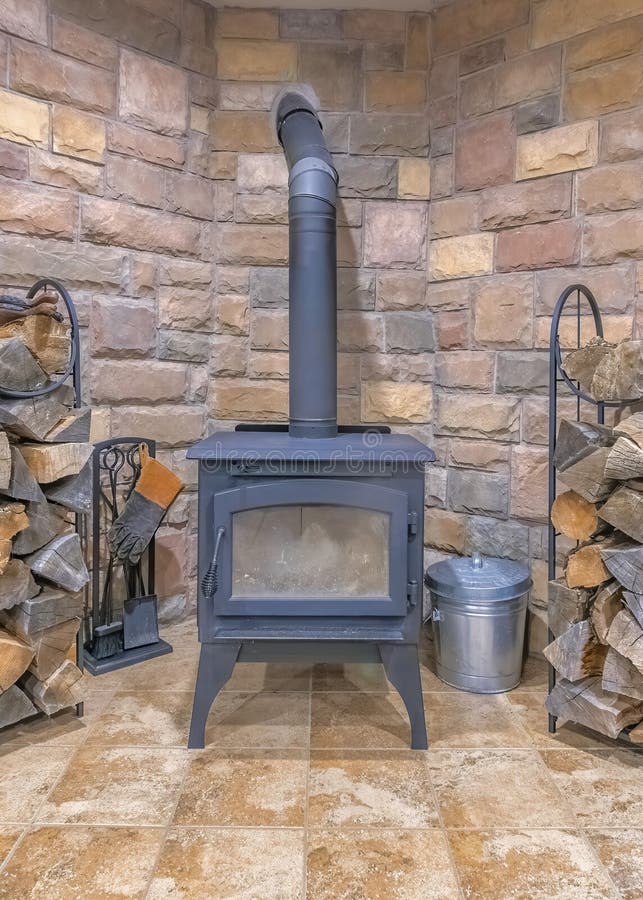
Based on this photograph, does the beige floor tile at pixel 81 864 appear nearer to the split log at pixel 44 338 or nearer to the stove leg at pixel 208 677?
the stove leg at pixel 208 677

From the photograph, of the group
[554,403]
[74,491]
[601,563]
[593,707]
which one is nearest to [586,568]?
[601,563]

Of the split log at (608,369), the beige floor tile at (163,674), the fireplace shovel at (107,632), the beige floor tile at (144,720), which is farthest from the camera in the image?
the fireplace shovel at (107,632)

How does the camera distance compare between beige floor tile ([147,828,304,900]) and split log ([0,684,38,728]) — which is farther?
split log ([0,684,38,728])

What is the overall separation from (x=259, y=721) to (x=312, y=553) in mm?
544

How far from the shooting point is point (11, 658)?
1.72m

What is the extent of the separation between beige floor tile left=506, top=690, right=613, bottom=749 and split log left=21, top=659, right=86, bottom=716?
1297mm

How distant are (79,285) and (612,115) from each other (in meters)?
1.86

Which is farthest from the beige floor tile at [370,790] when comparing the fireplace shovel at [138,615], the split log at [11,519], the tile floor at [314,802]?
the split log at [11,519]

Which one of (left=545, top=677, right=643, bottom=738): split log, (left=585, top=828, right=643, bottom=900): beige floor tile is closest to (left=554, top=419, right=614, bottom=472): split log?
(left=545, top=677, right=643, bottom=738): split log

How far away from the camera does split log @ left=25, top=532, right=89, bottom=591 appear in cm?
179

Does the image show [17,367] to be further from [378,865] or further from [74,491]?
[378,865]

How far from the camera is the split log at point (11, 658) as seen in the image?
171 centimetres

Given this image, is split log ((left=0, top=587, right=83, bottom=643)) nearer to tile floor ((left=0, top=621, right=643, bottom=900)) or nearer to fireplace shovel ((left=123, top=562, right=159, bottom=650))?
tile floor ((left=0, top=621, right=643, bottom=900))

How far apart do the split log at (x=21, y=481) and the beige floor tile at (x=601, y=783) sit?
5.02 feet
